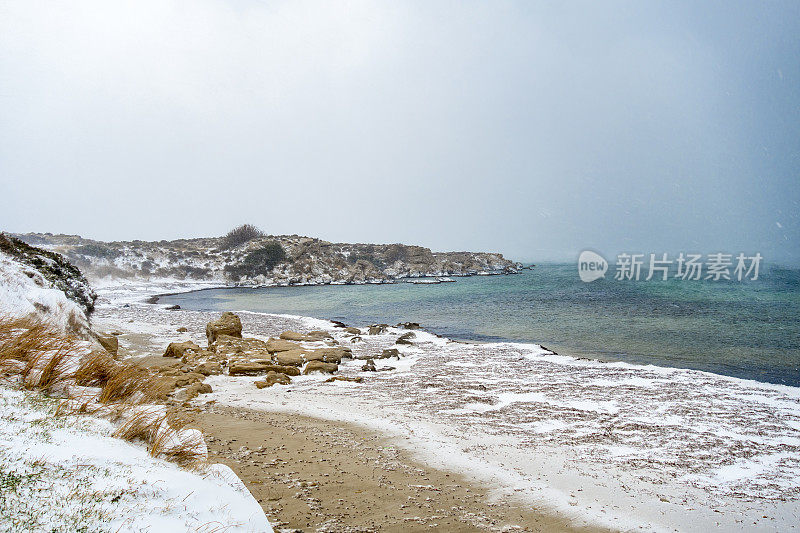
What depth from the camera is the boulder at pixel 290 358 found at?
14.5 m

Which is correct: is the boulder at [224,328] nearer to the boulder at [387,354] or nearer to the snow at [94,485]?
the boulder at [387,354]

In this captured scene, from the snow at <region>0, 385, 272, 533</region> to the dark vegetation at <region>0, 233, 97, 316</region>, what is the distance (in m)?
11.5

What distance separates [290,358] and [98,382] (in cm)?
988

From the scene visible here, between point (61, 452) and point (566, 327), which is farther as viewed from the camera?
point (566, 327)

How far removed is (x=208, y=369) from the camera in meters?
13.0

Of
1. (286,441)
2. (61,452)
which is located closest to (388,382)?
(286,441)

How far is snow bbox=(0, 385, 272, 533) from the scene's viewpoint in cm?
229

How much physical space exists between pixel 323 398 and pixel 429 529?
6.55 metres

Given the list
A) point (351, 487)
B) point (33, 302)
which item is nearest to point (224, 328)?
point (33, 302)

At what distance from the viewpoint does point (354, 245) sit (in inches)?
4412

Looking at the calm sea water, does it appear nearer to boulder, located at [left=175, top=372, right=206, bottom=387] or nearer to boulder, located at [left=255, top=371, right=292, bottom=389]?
boulder, located at [left=255, top=371, right=292, bottom=389]

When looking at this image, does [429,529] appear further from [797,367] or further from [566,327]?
[566,327]

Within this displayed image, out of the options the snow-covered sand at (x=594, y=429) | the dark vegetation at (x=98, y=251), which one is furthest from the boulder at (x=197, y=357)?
the dark vegetation at (x=98, y=251)

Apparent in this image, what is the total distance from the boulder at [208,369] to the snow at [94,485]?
9.67 meters
